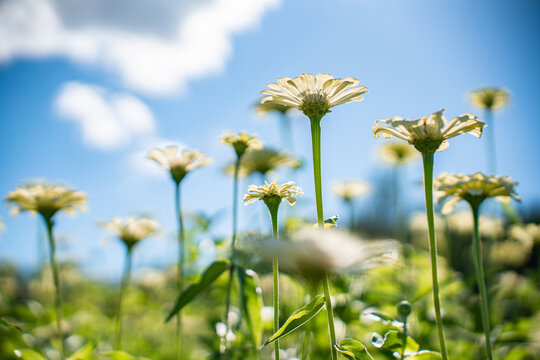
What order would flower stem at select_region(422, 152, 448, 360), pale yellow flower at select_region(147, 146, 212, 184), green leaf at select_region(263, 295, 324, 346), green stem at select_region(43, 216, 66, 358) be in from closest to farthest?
green leaf at select_region(263, 295, 324, 346), flower stem at select_region(422, 152, 448, 360), green stem at select_region(43, 216, 66, 358), pale yellow flower at select_region(147, 146, 212, 184)

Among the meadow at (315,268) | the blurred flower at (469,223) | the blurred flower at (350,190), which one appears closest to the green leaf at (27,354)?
the meadow at (315,268)

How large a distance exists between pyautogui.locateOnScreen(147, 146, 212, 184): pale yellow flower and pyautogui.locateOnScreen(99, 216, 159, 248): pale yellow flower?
0.39 meters

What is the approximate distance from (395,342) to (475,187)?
21.4 inches

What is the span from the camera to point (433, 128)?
0.98 meters

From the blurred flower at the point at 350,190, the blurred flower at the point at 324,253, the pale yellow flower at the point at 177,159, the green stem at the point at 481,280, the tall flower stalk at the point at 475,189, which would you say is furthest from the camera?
the blurred flower at the point at 350,190

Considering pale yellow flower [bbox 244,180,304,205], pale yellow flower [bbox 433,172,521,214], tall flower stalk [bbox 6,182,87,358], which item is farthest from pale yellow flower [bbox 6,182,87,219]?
pale yellow flower [bbox 433,172,521,214]

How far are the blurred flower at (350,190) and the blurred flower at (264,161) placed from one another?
2.89 ft

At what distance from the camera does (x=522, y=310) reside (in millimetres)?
2867

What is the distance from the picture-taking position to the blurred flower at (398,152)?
2.74m

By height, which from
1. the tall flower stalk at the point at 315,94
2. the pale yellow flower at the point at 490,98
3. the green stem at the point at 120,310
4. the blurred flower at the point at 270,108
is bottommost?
the green stem at the point at 120,310

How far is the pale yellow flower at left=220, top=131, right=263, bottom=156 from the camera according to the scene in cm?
141

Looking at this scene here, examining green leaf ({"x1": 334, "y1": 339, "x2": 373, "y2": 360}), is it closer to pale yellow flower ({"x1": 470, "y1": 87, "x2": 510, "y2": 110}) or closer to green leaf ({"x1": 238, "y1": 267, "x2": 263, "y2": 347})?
green leaf ({"x1": 238, "y1": 267, "x2": 263, "y2": 347})

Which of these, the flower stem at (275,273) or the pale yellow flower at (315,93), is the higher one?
the pale yellow flower at (315,93)

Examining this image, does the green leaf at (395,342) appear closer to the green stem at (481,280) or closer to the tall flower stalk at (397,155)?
the green stem at (481,280)
